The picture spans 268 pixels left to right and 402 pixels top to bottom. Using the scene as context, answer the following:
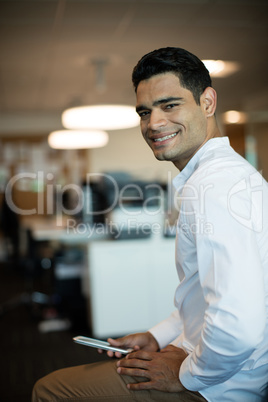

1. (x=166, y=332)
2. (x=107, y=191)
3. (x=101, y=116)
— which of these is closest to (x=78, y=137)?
Answer: (x=101, y=116)

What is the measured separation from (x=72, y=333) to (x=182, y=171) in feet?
9.19

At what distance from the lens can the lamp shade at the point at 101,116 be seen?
193 inches

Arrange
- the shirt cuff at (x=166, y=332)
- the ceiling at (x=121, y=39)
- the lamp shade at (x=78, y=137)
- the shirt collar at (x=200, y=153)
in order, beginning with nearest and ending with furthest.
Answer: the shirt collar at (x=200, y=153) → the shirt cuff at (x=166, y=332) → the ceiling at (x=121, y=39) → the lamp shade at (x=78, y=137)

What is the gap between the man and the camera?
99 cm

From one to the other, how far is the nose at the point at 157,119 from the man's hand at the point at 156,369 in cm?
63

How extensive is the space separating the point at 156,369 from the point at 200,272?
0.32 metres

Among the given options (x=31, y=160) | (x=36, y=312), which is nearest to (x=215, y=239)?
(x=36, y=312)

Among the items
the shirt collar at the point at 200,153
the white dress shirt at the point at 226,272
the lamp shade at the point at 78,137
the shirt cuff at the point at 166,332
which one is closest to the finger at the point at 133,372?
the white dress shirt at the point at 226,272

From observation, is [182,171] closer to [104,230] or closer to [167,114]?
[167,114]

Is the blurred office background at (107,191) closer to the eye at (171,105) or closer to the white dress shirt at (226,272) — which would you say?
the eye at (171,105)

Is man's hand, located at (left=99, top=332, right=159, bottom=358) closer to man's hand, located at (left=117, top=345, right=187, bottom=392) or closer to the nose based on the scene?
man's hand, located at (left=117, top=345, right=187, bottom=392)

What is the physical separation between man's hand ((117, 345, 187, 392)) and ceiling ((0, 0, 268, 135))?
41.2 inches

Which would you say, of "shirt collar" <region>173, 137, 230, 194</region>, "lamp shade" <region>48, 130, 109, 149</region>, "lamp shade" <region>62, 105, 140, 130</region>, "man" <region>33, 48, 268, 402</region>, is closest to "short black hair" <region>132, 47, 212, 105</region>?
"man" <region>33, 48, 268, 402</region>

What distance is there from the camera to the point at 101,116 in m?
5.04
